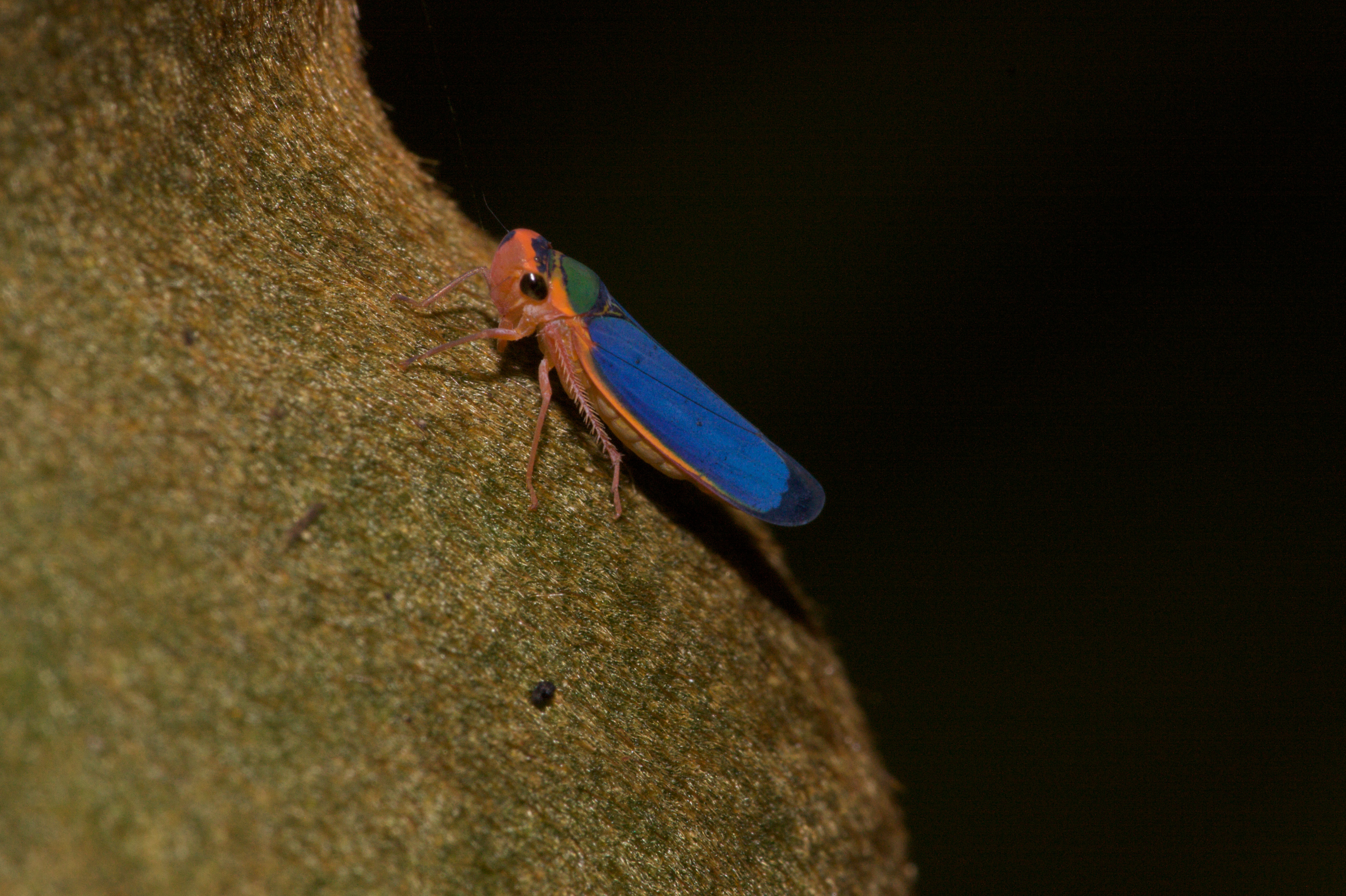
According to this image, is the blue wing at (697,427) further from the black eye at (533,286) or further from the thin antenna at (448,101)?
the thin antenna at (448,101)

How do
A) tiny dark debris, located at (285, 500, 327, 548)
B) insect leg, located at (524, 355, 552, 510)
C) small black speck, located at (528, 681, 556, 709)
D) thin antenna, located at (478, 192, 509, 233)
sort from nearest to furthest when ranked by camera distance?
tiny dark debris, located at (285, 500, 327, 548) → small black speck, located at (528, 681, 556, 709) → insect leg, located at (524, 355, 552, 510) → thin antenna, located at (478, 192, 509, 233)

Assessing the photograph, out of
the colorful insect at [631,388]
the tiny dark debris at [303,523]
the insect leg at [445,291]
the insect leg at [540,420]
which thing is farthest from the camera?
the colorful insect at [631,388]

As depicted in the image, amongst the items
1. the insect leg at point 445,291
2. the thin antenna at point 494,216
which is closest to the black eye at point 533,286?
the insect leg at point 445,291

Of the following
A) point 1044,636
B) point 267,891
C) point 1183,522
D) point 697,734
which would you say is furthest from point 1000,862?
point 267,891

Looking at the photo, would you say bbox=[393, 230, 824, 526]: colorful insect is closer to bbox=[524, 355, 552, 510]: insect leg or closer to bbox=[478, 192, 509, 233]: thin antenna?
bbox=[524, 355, 552, 510]: insect leg

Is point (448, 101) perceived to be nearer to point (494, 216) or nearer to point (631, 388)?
point (494, 216)

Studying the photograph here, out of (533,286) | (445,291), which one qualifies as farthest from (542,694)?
(533,286)

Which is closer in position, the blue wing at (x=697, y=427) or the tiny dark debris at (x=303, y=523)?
the tiny dark debris at (x=303, y=523)

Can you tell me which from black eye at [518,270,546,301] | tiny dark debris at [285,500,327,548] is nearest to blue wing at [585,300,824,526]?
black eye at [518,270,546,301]
